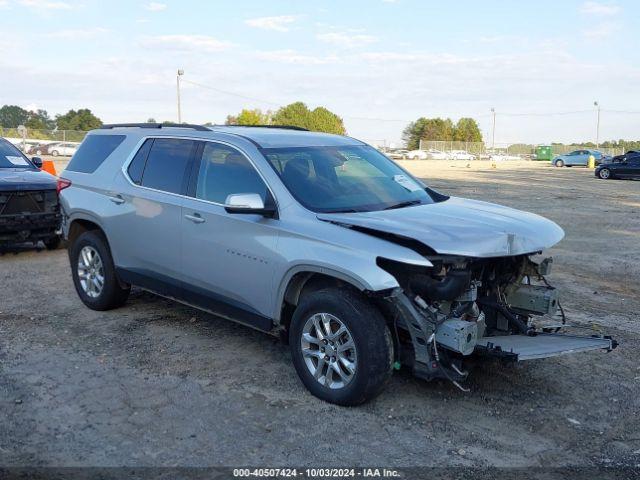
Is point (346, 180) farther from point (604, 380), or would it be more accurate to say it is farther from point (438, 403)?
point (604, 380)

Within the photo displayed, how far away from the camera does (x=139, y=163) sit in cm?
625

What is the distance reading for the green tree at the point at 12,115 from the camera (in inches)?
4311

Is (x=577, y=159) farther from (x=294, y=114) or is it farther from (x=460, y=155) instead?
(x=294, y=114)

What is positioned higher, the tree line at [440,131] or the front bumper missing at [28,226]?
the tree line at [440,131]

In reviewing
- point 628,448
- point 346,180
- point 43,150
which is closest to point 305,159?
point 346,180

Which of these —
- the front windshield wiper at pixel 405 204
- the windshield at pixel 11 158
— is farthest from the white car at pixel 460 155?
the front windshield wiper at pixel 405 204

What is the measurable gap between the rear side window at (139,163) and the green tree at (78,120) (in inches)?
3691

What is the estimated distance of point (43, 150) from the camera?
55.2 m

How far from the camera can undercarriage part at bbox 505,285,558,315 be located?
5059 mm

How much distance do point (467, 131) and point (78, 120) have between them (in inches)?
2666

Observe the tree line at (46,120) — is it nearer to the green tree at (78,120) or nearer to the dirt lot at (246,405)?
the green tree at (78,120)

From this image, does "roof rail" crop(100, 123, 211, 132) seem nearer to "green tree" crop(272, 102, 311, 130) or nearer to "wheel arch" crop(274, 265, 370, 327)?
"wheel arch" crop(274, 265, 370, 327)

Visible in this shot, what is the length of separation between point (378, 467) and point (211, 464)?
0.95m

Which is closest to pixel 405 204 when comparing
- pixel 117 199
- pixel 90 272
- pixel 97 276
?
pixel 117 199
